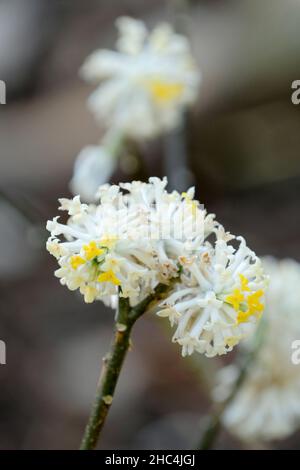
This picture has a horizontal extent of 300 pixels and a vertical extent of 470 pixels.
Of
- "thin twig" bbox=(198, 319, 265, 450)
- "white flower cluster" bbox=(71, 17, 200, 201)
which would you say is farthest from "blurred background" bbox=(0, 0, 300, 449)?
"thin twig" bbox=(198, 319, 265, 450)

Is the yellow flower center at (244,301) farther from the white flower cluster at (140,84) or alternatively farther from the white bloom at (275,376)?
the white flower cluster at (140,84)

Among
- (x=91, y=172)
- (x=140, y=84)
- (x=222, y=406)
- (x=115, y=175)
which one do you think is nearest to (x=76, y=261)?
(x=222, y=406)

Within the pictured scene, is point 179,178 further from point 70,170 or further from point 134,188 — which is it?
point 70,170

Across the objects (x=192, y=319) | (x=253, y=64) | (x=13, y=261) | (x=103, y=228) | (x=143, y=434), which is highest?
(x=253, y=64)

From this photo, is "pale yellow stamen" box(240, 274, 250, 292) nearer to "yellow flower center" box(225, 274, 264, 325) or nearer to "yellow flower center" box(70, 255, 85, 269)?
"yellow flower center" box(225, 274, 264, 325)

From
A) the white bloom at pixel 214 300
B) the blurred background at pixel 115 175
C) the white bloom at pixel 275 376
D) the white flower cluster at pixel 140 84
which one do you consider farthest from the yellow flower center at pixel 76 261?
the blurred background at pixel 115 175

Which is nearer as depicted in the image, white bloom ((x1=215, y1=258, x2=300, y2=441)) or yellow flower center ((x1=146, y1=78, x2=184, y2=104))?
white bloom ((x1=215, y1=258, x2=300, y2=441))
